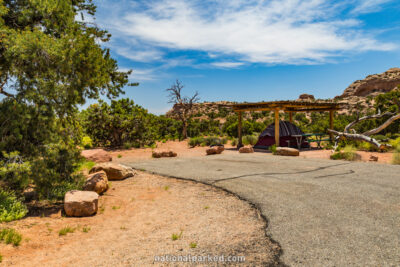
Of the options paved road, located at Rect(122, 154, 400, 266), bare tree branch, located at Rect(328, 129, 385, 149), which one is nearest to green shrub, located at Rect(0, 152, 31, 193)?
paved road, located at Rect(122, 154, 400, 266)

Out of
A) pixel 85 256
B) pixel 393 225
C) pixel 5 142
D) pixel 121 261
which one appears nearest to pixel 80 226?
pixel 85 256

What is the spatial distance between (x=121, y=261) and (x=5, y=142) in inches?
164

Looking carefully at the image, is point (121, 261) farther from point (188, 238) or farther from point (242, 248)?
point (242, 248)

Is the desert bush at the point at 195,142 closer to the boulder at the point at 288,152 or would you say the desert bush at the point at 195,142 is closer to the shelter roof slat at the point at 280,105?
the shelter roof slat at the point at 280,105

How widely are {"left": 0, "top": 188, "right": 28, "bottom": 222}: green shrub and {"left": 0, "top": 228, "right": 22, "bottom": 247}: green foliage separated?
2.52 ft

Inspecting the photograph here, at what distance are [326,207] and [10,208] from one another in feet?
20.1

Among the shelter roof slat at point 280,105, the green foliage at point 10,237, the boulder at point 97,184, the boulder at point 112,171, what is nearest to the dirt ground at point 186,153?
the shelter roof slat at point 280,105

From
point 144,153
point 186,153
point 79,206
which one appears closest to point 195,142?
point 186,153

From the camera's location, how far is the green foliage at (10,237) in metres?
4.02

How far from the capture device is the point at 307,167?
9336 mm

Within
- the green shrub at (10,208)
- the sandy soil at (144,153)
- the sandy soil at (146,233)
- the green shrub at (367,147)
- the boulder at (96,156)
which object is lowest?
the sandy soil at (146,233)

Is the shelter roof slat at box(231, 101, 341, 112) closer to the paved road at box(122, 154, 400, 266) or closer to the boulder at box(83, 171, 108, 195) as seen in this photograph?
the paved road at box(122, 154, 400, 266)

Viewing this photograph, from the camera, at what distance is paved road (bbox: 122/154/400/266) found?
3.37 metres

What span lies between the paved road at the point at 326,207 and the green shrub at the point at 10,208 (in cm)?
Answer: 439
